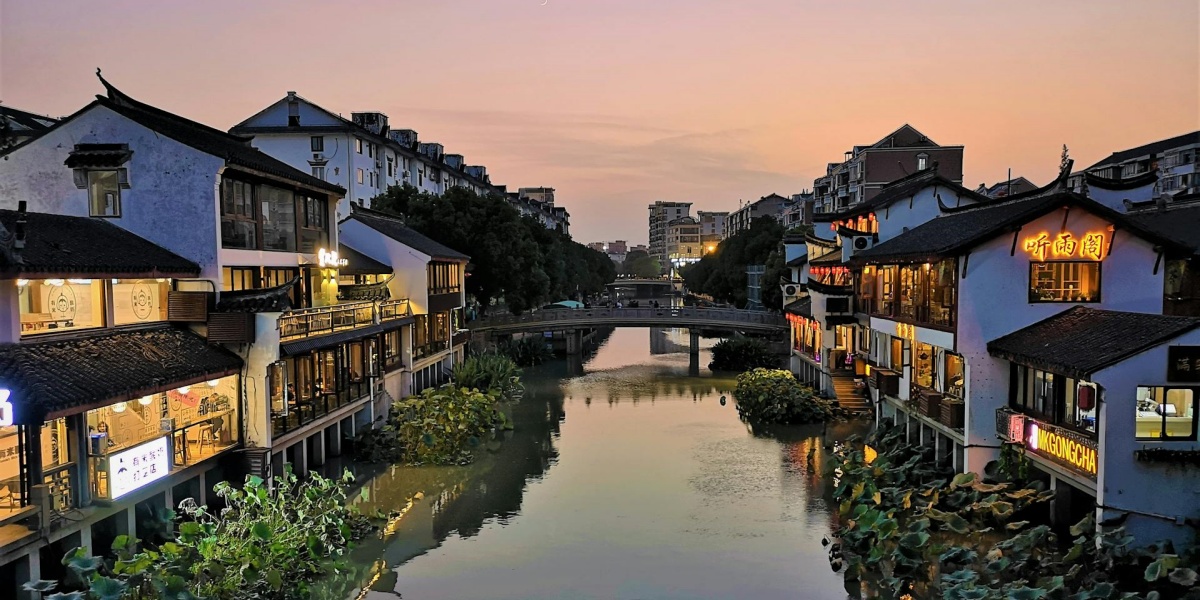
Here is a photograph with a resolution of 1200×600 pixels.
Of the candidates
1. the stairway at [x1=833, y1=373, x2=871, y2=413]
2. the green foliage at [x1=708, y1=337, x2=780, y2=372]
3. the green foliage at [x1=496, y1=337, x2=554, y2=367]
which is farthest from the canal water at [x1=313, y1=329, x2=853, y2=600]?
the green foliage at [x1=496, y1=337, x2=554, y2=367]

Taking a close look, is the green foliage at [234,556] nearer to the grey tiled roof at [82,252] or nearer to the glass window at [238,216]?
the grey tiled roof at [82,252]

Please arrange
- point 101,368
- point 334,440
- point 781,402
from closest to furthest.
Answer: point 101,368 → point 334,440 → point 781,402

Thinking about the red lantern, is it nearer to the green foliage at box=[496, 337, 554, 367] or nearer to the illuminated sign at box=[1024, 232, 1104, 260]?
the illuminated sign at box=[1024, 232, 1104, 260]

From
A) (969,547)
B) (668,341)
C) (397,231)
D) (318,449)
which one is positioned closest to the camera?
(969,547)

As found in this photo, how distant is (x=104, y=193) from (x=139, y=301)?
3.79 meters

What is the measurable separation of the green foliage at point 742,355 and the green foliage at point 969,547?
29346 mm

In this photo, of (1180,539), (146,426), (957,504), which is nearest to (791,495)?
(957,504)

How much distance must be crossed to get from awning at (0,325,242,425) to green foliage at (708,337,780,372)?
38652 millimetres

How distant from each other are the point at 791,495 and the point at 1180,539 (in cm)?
1083

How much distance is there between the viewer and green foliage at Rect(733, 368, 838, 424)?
35.5 meters

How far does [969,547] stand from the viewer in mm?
17859

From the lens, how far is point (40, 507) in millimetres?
13961

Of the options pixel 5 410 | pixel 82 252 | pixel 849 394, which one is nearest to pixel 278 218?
pixel 82 252

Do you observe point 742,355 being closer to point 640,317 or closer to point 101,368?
point 640,317
